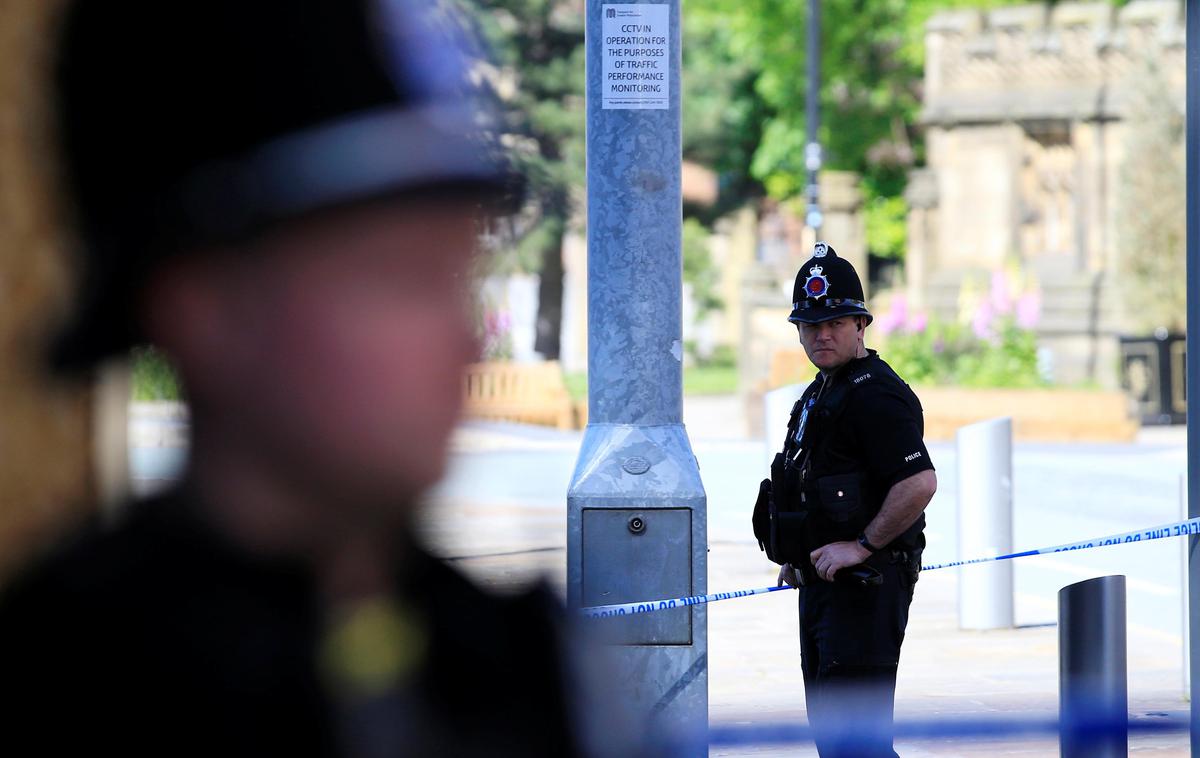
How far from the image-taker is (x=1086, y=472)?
61.4 feet

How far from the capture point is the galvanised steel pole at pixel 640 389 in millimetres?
5785

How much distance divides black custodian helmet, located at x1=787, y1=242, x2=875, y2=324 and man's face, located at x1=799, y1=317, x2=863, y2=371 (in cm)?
3

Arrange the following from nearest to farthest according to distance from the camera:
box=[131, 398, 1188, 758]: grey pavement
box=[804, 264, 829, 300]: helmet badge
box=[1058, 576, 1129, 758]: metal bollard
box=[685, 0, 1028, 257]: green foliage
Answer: box=[131, 398, 1188, 758]: grey pavement
box=[1058, 576, 1129, 758]: metal bollard
box=[804, 264, 829, 300]: helmet badge
box=[685, 0, 1028, 257]: green foliage

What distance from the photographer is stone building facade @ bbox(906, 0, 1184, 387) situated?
115ft

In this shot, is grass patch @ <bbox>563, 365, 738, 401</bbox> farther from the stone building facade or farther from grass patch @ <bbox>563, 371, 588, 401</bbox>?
the stone building facade

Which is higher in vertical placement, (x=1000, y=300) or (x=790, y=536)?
(x=1000, y=300)

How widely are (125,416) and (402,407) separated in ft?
0.55

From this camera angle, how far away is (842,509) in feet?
16.9

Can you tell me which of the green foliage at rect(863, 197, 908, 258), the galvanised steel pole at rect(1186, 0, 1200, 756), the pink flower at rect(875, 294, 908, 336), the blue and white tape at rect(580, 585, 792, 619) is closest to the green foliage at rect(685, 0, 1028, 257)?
the green foliage at rect(863, 197, 908, 258)

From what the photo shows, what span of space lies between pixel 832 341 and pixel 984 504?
→ 198 inches

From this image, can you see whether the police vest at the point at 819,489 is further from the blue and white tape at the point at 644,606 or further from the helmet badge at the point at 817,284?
the blue and white tape at the point at 644,606

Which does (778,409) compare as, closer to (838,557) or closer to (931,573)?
(931,573)

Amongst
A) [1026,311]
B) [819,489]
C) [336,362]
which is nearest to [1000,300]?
[1026,311]

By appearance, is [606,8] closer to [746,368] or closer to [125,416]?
[125,416]
